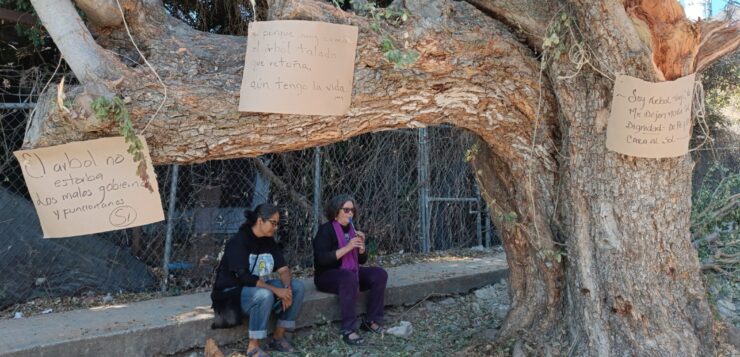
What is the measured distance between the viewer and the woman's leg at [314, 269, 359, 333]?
541cm

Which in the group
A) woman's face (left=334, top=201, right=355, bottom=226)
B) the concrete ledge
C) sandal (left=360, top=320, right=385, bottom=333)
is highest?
woman's face (left=334, top=201, right=355, bottom=226)

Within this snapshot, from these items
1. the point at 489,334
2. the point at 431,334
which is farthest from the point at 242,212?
the point at 489,334

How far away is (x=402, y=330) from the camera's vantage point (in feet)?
18.1

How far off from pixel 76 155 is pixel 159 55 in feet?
2.09

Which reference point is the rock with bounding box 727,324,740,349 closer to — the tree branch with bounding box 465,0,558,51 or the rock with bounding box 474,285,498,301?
the tree branch with bounding box 465,0,558,51

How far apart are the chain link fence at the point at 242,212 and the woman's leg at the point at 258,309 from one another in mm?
1681

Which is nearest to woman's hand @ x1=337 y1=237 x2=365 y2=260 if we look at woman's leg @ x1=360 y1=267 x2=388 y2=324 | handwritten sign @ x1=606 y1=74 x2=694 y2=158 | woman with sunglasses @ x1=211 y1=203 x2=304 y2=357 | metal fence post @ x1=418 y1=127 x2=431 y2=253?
woman's leg @ x1=360 y1=267 x2=388 y2=324

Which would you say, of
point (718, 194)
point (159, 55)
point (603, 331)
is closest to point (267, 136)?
point (159, 55)

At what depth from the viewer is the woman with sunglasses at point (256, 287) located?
4.95 metres

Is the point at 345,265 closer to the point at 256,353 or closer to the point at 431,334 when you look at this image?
the point at 431,334

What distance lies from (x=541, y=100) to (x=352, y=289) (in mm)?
2410

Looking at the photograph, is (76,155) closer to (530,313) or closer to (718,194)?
(530,313)

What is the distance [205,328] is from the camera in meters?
5.06

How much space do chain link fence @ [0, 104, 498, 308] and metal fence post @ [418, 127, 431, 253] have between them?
0.01 m
